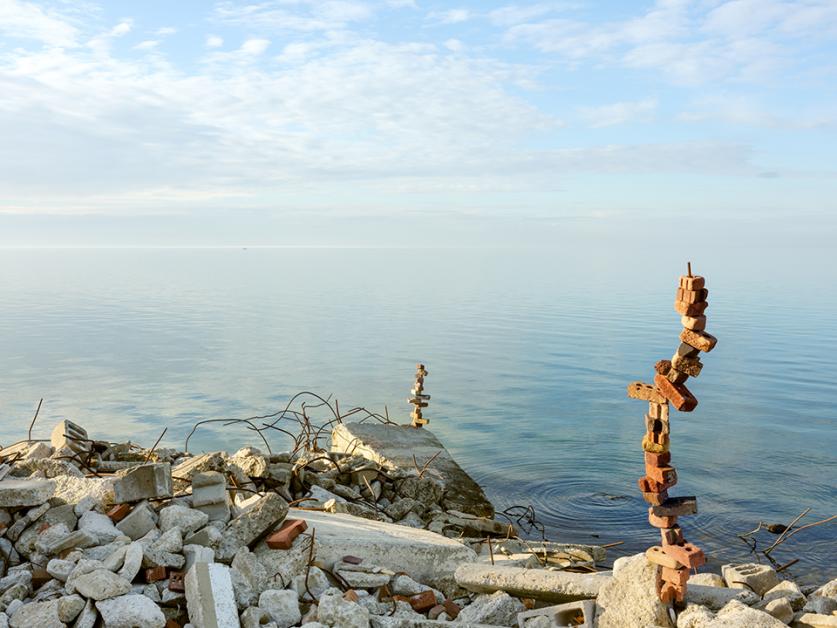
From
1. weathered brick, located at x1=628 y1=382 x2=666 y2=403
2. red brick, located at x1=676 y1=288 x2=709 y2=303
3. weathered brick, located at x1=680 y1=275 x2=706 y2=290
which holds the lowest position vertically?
weathered brick, located at x1=628 y1=382 x2=666 y2=403

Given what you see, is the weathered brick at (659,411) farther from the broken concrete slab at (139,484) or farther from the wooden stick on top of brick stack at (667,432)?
the broken concrete slab at (139,484)

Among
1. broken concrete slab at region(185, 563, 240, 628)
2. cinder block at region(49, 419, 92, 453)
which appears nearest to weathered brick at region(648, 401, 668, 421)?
broken concrete slab at region(185, 563, 240, 628)

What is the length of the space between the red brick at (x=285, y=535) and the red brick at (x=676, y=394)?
121 inches

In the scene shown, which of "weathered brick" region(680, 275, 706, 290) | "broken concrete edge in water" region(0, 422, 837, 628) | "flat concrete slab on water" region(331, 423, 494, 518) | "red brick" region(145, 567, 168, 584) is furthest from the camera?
"flat concrete slab on water" region(331, 423, 494, 518)

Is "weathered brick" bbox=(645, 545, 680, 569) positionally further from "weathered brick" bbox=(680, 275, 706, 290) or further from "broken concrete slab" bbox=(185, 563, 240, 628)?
"broken concrete slab" bbox=(185, 563, 240, 628)

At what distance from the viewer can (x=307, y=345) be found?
42.5m

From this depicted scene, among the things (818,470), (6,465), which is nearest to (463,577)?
(6,465)

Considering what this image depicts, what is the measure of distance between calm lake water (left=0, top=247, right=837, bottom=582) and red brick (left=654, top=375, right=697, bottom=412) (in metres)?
7.46

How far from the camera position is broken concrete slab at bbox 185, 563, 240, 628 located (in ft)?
16.4

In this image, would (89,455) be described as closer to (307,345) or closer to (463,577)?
(463,577)

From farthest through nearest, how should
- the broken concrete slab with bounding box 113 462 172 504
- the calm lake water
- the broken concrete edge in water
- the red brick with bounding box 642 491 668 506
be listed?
the calm lake water → the broken concrete slab with bounding box 113 462 172 504 → the red brick with bounding box 642 491 668 506 → the broken concrete edge in water

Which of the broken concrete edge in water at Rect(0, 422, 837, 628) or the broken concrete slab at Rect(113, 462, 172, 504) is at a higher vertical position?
the broken concrete slab at Rect(113, 462, 172, 504)

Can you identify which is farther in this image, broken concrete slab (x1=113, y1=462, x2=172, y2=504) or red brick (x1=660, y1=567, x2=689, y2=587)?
broken concrete slab (x1=113, y1=462, x2=172, y2=504)

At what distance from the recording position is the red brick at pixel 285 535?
6.18m
